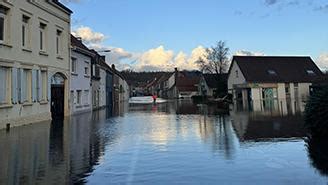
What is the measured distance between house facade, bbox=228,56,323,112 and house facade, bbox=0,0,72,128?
109ft

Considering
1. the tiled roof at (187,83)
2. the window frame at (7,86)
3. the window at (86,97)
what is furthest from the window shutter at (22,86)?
the tiled roof at (187,83)

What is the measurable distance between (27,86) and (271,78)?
45.4 meters

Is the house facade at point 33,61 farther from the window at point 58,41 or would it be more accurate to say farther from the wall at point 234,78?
the wall at point 234,78

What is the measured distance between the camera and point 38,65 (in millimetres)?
24688

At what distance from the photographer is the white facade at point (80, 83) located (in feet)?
109

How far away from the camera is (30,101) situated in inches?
930

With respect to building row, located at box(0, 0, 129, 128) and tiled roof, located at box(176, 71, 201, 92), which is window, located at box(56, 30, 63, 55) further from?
tiled roof, located at box(176, 71, 201, 92)

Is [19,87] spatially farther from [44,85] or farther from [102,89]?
[102,89]

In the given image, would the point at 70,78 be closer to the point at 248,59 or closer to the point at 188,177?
the point at 188,177

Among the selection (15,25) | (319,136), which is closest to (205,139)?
(319,136)

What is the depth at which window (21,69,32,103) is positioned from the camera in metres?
22.9

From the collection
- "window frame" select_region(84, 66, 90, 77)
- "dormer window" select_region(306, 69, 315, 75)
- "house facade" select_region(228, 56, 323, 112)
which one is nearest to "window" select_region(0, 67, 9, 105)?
"window frame" select_region(84, 66, 90, 77)

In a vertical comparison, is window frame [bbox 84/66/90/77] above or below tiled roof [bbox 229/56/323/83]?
below

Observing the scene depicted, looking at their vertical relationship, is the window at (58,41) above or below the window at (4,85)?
above
